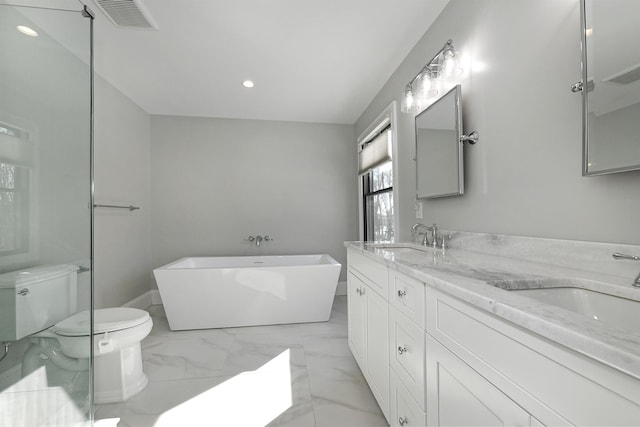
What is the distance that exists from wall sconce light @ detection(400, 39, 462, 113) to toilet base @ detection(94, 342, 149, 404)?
251 centimetres

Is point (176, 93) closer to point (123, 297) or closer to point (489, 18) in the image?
point (123, 297)

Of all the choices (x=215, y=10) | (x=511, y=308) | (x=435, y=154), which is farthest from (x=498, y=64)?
(x=215, y=10)

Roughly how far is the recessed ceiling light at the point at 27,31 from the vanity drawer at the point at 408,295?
87.3 inches

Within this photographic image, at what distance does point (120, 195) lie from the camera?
2.97 m

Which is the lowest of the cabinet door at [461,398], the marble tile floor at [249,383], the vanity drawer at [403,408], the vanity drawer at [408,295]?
the marble tile floor at [249,383]

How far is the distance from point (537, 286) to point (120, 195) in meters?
3.53

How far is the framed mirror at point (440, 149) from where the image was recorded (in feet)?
5.32

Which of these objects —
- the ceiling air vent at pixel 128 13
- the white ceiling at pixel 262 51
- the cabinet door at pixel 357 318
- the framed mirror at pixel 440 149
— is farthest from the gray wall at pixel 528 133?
the ceiling air vent at pixel 128 13

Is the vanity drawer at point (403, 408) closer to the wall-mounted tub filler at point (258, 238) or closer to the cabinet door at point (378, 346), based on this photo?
the cabinet door at point (378, 346)

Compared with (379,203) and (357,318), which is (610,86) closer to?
(357,318)

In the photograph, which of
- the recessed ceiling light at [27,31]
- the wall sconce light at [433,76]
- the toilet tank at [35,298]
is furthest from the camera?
the wall sconce light at [433,76]

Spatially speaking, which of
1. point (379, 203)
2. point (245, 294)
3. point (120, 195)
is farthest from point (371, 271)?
point (120, 195)

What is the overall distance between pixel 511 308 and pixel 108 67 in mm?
Result: 3359

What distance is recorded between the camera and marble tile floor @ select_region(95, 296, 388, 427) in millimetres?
1510
